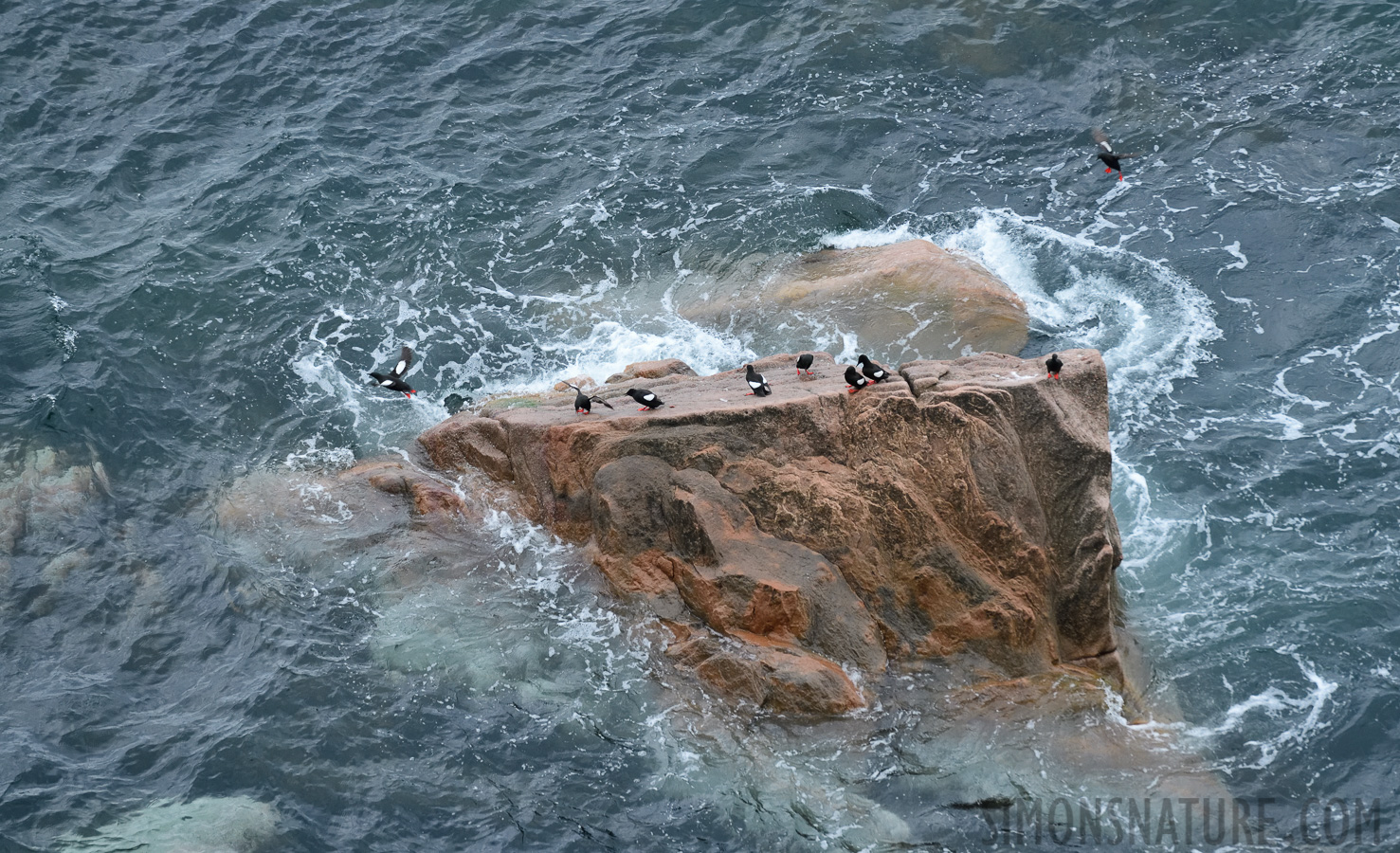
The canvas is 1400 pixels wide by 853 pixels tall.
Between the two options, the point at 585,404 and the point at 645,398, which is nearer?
the point at 645,398

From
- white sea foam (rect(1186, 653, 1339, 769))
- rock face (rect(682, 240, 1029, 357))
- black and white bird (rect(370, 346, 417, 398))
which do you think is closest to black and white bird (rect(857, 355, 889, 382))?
rock face (rect(682, 240, 1029, 357))

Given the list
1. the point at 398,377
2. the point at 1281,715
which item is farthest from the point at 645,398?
the point at 1281,715

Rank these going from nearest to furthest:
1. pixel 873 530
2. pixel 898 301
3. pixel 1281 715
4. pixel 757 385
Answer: pixel 1281 715 → pixel 873 530 → pixel 757 385 → pixel 898 301

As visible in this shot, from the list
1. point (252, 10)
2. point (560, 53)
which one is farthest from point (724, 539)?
point (252, 10)

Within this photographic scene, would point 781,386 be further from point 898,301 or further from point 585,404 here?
point 898,301

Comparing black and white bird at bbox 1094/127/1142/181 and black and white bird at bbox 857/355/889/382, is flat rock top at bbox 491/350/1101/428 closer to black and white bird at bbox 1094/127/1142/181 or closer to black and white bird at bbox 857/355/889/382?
black and white bird at bbox 857/355/889/382

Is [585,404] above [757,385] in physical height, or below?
below

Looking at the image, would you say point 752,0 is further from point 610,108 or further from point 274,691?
point 274,691

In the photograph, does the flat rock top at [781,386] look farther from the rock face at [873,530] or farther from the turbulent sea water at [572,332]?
the turbulent sea water at [572,332]
